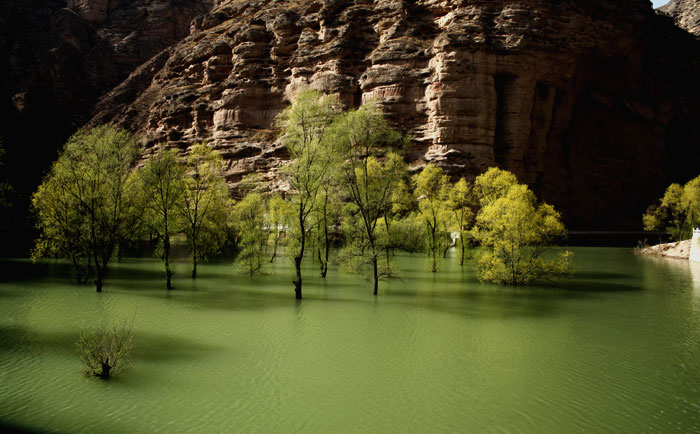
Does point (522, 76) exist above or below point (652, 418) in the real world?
above

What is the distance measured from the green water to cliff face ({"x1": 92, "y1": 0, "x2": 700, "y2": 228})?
38.6 meters

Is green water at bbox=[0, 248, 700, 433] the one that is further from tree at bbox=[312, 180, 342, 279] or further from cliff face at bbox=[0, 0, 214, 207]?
cliff face at bbox=[0, 0, 214, 207]

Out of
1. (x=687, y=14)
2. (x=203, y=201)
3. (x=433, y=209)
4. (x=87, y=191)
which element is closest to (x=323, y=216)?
(x=203, y=201)

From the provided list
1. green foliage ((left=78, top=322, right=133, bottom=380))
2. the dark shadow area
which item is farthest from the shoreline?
the dark shadow area

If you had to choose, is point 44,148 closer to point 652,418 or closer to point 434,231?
point 434,231

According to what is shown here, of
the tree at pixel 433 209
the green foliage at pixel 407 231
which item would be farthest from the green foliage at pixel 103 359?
the tree at pixel 433 209

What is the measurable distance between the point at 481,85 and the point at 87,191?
49.9m

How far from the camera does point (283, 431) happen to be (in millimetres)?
9117

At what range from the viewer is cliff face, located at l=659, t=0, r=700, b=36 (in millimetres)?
92938

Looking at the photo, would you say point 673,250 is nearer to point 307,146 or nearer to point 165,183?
point 307,146

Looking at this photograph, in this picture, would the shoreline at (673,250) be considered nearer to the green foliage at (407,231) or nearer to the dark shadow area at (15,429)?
the green foliage at (407,231)

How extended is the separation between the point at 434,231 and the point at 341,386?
26.2m

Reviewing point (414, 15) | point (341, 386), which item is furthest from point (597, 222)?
point (341, 386)

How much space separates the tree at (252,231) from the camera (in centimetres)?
3095
